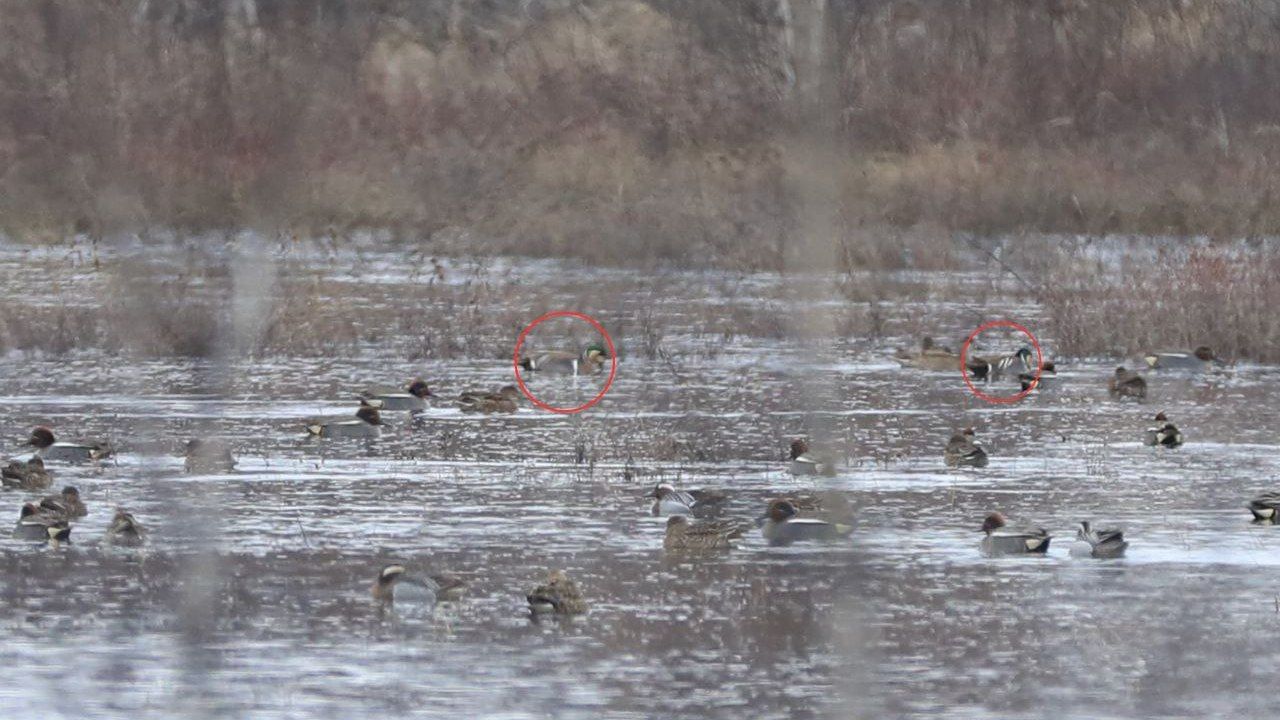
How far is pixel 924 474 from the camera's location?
1328 cm

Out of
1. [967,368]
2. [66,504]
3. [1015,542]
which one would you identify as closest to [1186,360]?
[967,368]

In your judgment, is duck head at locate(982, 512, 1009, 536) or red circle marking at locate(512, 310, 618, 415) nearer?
duck head at locate(982, 512, 1009, 536)

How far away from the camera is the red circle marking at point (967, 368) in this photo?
56.7 feet

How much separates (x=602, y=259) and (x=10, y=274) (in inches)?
266

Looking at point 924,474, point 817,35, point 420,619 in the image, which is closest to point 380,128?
point 924,474

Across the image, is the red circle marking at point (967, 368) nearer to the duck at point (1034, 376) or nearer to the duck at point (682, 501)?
the duck at point (1034, 376)

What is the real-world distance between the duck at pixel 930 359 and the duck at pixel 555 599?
31.8 feet

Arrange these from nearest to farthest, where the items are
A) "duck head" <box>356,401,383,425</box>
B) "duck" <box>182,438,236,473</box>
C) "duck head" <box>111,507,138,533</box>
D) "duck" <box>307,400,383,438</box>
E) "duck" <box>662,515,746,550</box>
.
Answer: "duck" <box>662,515,746,550</box>
"duck head" <box>111,507,138,533</box>
"duck" <box>182,438,236,473</box>
"duck" <box>307,400,383,438</box>
"duck head" <box>356,401,383,425</box>

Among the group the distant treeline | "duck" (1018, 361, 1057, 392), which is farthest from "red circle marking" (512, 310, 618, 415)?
the distant treeline

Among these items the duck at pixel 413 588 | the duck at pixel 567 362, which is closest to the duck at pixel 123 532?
the duck at pixel 413 588

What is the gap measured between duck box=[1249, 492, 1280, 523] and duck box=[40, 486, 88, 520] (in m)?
6.07

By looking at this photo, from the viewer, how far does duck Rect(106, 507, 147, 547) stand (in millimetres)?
10852

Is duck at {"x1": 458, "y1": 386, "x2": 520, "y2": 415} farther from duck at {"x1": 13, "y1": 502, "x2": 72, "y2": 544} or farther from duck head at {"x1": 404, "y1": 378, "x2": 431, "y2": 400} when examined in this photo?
duck at {"x1": 13, "y1": 502, "x2": 72, "y2": 544}

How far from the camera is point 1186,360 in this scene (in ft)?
59.9
